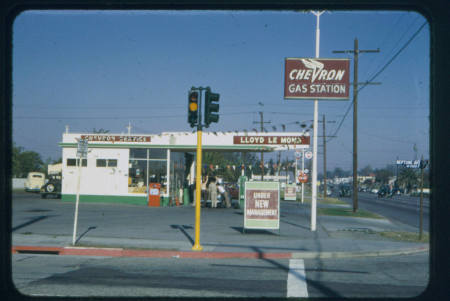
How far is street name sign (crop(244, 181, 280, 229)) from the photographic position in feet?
50.0

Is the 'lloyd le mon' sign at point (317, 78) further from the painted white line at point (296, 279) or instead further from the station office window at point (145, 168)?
the station office window at point (145, 168)

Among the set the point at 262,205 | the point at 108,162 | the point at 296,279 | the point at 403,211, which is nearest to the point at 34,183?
the point at 108,162

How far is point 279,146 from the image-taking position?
92.3 feet

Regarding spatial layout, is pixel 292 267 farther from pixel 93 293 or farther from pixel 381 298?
pixel 93 293

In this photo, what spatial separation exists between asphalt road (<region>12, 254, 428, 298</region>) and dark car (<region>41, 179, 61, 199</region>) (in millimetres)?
24169

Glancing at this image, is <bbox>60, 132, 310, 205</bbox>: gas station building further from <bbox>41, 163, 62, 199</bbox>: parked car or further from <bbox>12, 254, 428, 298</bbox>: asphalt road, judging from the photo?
<bbox>12, 254, 428, 298</bbox>: asphalt road

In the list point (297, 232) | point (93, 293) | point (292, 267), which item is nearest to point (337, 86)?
point (297, 232)

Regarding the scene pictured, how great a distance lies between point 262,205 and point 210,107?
4.88m

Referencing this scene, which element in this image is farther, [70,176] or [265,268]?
[70,176]

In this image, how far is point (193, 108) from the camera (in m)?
11.9

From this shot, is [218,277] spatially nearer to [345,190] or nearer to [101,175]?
[101,175]
